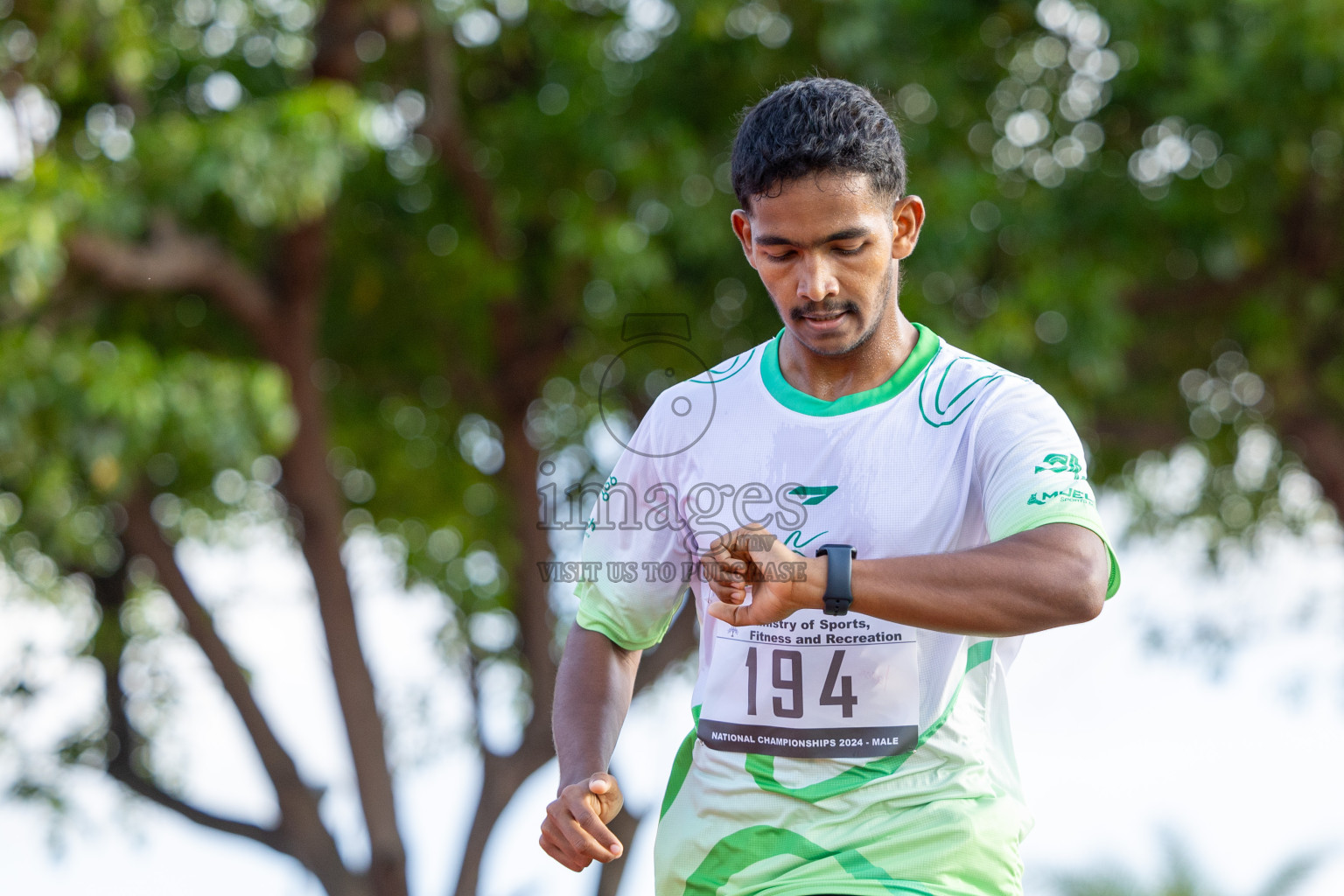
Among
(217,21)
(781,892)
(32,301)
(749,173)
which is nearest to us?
(781,892)

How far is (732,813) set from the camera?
2254mm

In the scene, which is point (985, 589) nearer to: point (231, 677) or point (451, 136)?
point (451, 136)

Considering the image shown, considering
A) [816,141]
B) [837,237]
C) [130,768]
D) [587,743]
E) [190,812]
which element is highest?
[816,141]

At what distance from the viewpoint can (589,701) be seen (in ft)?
8.17

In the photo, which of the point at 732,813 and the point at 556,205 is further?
the point at 556,205

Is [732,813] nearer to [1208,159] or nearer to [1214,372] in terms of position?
[1208,159]

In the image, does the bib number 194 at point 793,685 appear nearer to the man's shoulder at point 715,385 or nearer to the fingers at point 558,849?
the fingers at point 558,849

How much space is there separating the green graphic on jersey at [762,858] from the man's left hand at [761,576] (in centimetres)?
38

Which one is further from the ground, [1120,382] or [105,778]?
[1120,382]

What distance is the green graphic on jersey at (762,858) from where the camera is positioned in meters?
2.11

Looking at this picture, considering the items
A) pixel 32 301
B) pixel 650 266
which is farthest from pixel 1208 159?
pixel 32 301

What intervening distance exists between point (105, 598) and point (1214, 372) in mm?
8151

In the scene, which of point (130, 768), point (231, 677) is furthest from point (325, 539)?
point (130, 768)

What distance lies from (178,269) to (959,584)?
6.36m
